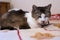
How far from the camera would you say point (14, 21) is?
4.77 ft

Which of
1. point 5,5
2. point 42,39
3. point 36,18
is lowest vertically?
point 42,39

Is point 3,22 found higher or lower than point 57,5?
lower

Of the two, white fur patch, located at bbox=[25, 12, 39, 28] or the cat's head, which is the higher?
the cat's head

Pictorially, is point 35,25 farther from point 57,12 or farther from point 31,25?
point 57,12

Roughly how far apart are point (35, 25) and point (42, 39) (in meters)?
0.56

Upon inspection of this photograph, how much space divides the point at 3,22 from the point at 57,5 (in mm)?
1474

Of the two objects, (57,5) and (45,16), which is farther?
(57,5)

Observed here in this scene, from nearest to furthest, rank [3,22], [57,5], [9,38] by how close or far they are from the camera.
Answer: [9,38]
[3,22]
[57,5]


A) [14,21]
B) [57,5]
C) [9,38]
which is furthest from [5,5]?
[9,38]

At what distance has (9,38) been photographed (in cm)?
92

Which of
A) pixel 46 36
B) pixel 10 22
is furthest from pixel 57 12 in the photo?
pixel 46 36

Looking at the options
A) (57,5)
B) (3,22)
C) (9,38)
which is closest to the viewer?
(9,38)

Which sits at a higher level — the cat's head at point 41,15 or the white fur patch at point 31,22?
the cat's head at point 41,15

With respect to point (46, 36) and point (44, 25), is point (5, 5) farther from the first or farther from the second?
point (46, 36)
